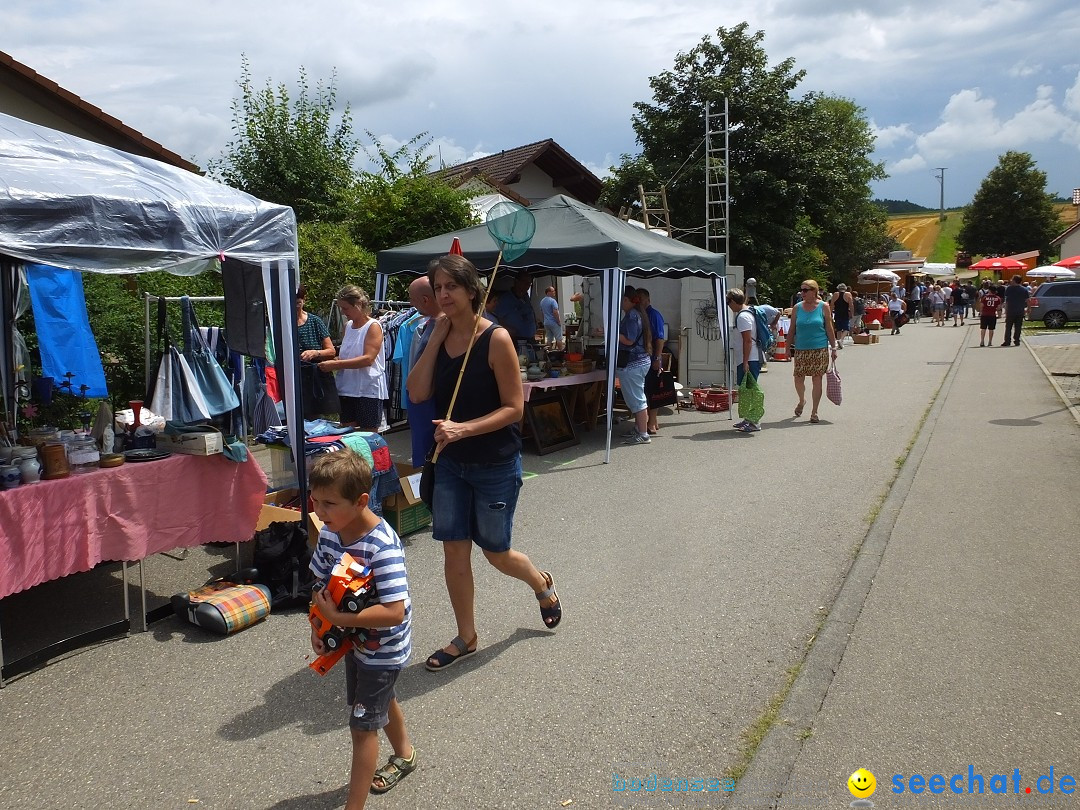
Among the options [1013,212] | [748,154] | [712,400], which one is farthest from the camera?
[1013,212]

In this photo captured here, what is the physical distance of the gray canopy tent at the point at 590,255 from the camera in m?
A: 8.73

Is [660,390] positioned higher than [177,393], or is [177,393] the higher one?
[177,393]

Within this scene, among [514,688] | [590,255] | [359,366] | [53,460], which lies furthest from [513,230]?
[590,255]

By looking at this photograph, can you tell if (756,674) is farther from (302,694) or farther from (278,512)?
(278,512)

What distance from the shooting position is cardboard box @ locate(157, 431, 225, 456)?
4707 mm

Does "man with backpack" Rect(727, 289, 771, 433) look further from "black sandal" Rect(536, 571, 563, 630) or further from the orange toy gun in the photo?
the orange toy gun

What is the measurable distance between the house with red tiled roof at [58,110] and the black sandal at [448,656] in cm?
1053

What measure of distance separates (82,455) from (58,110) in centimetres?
1114

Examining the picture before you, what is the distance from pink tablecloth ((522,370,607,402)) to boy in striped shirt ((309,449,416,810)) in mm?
6051

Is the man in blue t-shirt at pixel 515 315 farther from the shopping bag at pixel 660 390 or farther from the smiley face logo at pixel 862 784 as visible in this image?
the smiley face logo at pixel 862 784

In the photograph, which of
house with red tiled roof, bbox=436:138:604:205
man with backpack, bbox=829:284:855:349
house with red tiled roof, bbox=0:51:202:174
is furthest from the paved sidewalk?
house with red tiled roof, bbox=436:138:604:205

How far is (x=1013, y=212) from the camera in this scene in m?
63.0

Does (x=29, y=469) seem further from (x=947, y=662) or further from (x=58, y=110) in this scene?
(x=58, y=110)

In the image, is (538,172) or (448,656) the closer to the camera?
(448,656)
